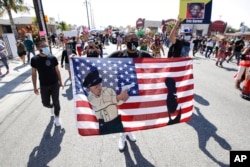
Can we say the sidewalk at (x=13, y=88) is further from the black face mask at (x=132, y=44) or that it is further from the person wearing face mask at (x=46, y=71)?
the black face mask at (x=132, y=44)

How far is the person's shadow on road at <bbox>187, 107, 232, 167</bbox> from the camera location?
3.46 m

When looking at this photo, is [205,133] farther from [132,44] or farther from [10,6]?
[10,6]

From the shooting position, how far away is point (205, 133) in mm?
4035

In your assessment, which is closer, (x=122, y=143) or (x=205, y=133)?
(x=122, y=143)

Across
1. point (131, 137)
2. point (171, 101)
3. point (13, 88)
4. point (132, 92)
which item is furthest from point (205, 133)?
point (13, 88)

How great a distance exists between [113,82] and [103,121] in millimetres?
609

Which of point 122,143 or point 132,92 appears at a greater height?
point 132,92

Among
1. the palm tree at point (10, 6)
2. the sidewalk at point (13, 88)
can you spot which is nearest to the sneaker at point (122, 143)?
the sidewalk at point (13, 88)

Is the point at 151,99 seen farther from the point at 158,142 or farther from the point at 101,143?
the point at 101,143

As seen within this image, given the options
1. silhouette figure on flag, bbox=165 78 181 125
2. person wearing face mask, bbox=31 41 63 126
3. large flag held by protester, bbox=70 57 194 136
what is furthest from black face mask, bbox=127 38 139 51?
person wearing face mask, bbox=31 41 63 126

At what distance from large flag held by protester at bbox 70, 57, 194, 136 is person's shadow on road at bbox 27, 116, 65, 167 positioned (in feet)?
3.38

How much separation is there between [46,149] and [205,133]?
315 centimetres

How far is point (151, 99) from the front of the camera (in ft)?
10.4

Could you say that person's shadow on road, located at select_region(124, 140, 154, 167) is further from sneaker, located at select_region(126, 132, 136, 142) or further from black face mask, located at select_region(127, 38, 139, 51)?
black face mask, located at select_region(127, 38, 139, 51)
